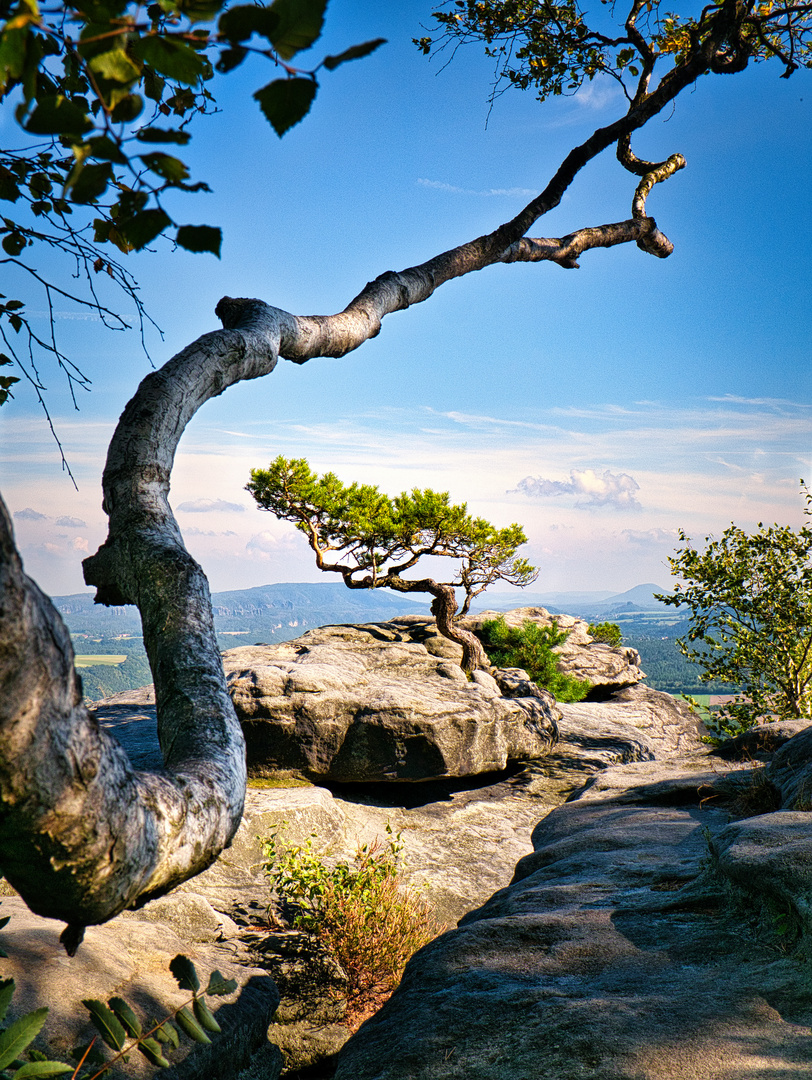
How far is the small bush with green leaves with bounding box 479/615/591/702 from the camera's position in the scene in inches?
706

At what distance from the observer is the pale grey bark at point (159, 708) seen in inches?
40.8

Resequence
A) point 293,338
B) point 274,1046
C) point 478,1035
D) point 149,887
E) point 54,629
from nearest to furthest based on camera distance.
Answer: point 54,629
point 149,887
point 478,1035
point 293,338
point 274,1046

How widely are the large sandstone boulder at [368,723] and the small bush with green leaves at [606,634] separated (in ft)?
35.7

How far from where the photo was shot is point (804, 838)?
3805 millimetres

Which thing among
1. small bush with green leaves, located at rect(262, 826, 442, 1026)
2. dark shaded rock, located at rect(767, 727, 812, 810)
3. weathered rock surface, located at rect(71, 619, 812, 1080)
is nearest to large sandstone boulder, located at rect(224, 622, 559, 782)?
weathered rock surface, located at rect(71, 619, 812, 1080)

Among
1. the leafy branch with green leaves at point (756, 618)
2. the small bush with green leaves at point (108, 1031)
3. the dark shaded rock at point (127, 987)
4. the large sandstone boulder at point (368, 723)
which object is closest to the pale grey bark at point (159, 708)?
the small bush with green leaves at point (108, 1031)

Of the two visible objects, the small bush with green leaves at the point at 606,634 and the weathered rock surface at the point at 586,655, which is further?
the small bush with green leaves at the point at 606,634

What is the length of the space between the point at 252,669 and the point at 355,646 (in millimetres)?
3752

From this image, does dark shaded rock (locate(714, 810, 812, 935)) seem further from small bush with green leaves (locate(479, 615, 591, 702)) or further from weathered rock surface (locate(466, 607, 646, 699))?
weathered rock surface (locate(466, 607, 646, 699))

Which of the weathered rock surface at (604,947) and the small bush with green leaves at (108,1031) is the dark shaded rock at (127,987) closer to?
the weathered rock surface at (604,947)

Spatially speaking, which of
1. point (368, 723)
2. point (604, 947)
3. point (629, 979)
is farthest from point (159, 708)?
point (368, 723)

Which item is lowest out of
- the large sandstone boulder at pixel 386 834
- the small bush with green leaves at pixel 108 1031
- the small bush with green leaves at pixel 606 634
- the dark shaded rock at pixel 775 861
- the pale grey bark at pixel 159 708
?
the large sandstone boulder at pixel 386 834

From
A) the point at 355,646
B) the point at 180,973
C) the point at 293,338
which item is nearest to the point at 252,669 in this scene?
the point at 355,646

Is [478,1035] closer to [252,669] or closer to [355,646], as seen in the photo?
[252,669]
